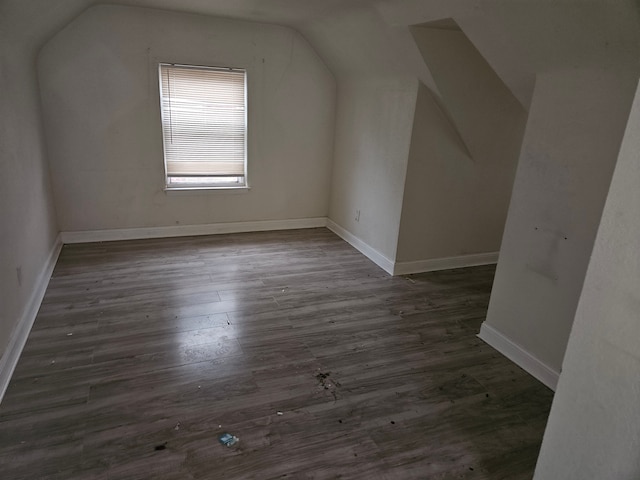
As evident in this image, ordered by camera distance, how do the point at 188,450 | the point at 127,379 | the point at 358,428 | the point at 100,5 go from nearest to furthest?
the point at 188,450
the point at 358,428
the point at 127,379
the point at 100,5

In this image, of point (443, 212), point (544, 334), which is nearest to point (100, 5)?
point (443, 212)

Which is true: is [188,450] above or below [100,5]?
below

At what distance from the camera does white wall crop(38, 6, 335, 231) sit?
12.7 feet

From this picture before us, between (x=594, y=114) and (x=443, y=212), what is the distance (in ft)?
6.23

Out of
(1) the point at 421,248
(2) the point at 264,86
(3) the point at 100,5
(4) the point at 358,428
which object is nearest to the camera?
(4) the point at 358,428

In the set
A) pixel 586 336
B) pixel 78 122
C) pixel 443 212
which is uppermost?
pixel 78 122

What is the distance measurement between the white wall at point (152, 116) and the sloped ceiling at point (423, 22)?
0.23 meters

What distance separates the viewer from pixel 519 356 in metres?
2.67

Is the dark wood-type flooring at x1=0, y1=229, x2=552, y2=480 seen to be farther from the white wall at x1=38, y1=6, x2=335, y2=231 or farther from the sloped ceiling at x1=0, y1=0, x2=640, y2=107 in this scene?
the sloped ceiling at x1=0, y1=0, x2=640, y2=107

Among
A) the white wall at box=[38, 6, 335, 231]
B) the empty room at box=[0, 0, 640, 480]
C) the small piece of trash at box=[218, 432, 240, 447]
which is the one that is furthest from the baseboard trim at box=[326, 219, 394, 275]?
the small piece of trash at box=[218, 432, 240, 447]

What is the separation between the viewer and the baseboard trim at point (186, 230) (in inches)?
170

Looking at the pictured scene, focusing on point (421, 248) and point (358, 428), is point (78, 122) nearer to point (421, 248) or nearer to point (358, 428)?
point (421, 248)

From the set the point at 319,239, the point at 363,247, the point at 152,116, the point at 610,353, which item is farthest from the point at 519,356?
the point at 152,116

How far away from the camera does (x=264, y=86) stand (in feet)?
14.9
